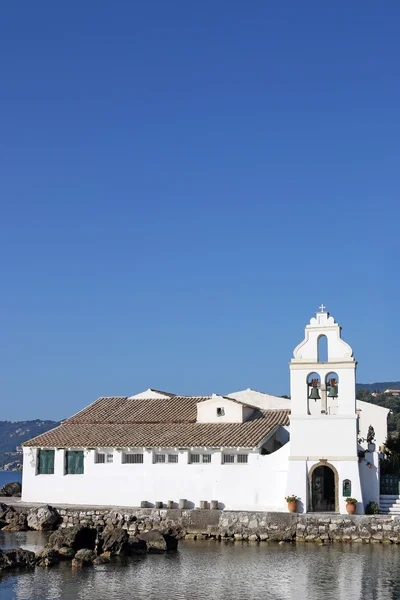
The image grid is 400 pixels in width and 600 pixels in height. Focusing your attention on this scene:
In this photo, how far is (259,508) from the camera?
3616 cm

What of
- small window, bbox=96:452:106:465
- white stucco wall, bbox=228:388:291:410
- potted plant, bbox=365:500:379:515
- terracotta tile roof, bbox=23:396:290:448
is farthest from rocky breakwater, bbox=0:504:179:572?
white stucco wall, bbox=228:388:291:410

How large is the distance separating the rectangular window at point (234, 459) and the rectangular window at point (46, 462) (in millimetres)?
9388

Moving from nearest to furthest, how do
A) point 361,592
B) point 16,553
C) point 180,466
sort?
1. point 361,592
2. point 16,553
3. point 180,466

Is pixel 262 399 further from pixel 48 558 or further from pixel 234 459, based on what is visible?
pixel 48 558

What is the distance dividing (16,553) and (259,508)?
1252cm

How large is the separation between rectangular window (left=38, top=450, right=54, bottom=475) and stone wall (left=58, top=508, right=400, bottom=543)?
4.70 metres

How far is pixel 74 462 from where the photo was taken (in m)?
40.1

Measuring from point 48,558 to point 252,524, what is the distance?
956cm

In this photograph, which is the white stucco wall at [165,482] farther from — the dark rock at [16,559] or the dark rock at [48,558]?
the dark rock at [16,559]

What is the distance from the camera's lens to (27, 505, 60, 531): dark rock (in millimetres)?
36281

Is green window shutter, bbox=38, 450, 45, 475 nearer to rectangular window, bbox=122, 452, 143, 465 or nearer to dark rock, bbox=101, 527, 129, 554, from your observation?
rectangular window, bbox=122, 452, 143, 465

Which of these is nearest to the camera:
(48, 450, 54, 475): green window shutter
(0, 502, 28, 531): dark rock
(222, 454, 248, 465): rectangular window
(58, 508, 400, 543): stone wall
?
(58, 508, 400, 543): stone wall

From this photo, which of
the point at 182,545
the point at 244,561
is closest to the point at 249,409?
the point at 182,545

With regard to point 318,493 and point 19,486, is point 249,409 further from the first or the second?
point 19,486
